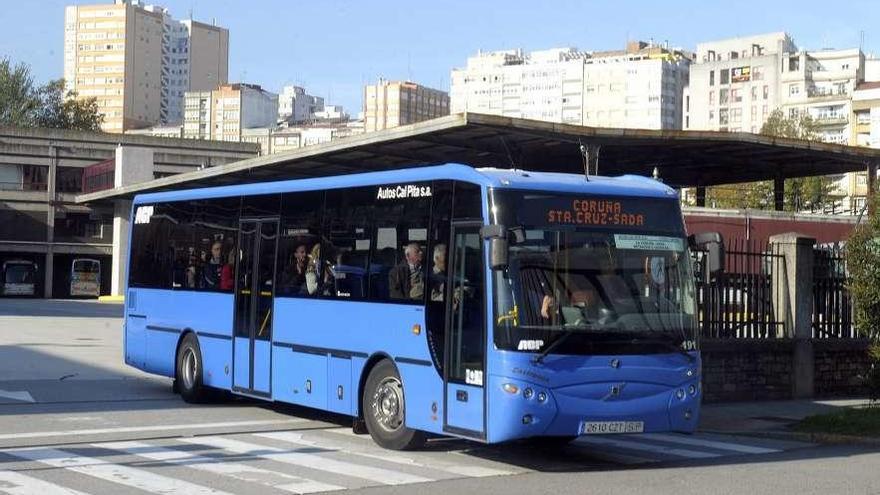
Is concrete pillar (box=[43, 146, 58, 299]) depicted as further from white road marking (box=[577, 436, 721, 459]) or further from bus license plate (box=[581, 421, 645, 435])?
bus license plate (box=[581, 421, 645, 435])

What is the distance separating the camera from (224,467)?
1224 cm

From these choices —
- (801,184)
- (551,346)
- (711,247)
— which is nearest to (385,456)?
(551,346)

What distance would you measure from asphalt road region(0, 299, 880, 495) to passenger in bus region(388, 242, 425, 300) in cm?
171

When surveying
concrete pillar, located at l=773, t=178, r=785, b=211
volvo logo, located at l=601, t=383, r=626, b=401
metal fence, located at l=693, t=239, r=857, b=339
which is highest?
concrete pillar, located at l=773, t=178, r=785, b=211

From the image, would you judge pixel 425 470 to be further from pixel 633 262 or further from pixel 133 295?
pixel 133 295

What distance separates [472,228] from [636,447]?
4.10 m

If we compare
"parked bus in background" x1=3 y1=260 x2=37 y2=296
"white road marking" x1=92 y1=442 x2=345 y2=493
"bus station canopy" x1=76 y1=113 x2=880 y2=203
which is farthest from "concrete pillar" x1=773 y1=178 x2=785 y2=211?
"parked bus in background" x1=3 y1=260 x2=37 y2=296

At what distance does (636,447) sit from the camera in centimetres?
1507

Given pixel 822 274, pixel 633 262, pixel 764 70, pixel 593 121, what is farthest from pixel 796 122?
pixel 593 121

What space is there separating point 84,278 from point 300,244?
6336 centimetres

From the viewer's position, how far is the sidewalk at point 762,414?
16.9 metres

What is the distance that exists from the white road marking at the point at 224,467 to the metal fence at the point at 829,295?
1229cm

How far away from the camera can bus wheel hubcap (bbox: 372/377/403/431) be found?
13594 mm

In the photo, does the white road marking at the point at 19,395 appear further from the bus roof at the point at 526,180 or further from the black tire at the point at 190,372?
the bus roof at the point at 526,180
